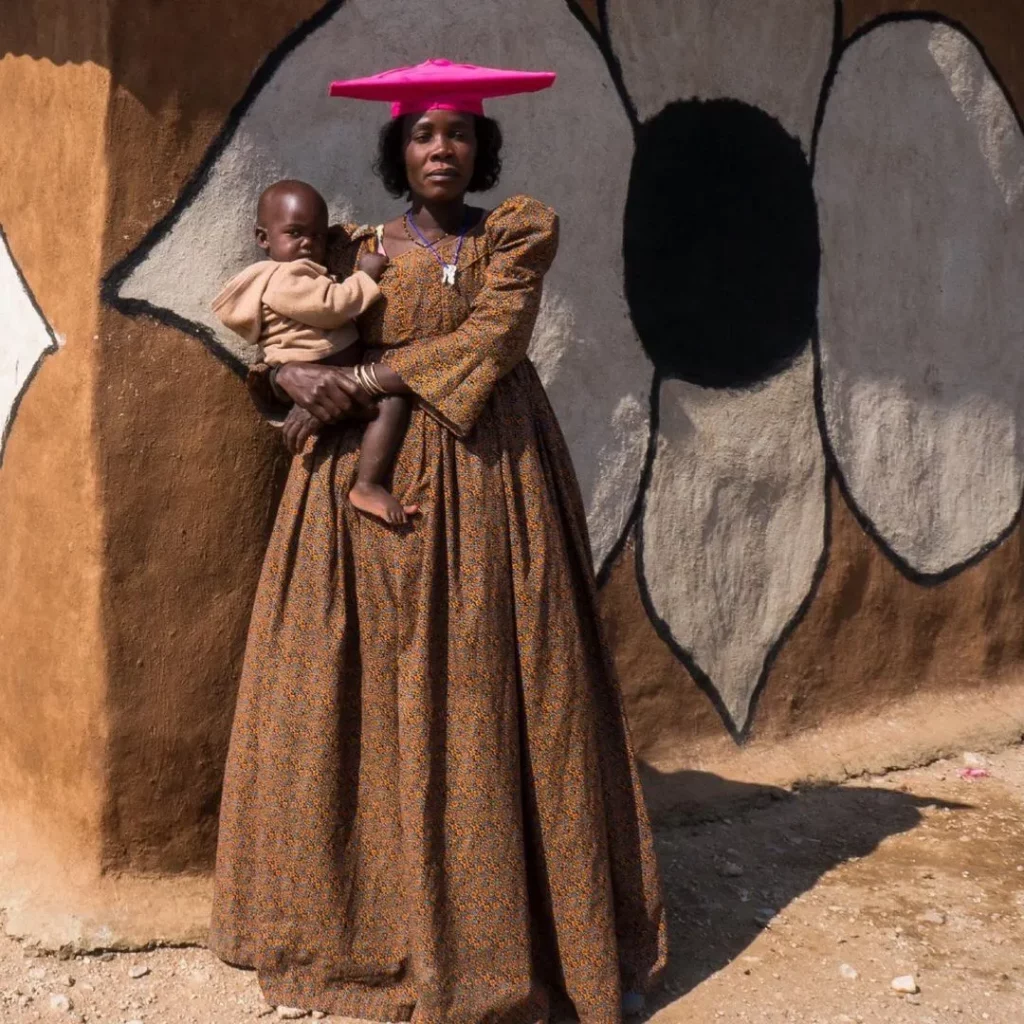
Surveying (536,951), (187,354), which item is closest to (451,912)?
(536,951)

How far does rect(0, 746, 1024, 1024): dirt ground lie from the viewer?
10.6 ft

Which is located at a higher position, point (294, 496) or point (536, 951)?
point (294, 496)

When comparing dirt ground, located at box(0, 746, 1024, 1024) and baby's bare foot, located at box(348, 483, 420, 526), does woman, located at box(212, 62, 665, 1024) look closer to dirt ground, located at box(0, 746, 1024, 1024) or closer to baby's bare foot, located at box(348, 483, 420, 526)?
baby's bare foot, located at box(348, 483, 420, 526)

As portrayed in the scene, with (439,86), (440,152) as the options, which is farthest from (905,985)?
(439,86)

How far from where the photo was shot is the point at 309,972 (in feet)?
10.3

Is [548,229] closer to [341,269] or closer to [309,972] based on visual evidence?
[341,269]

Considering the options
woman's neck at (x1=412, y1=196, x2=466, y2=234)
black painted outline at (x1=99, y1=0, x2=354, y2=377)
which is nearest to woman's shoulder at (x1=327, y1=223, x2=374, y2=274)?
woman's neck at (x1=412, y1=196, x2=466, y2=234)

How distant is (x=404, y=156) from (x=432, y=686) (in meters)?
1.08

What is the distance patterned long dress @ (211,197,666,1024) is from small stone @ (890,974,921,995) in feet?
2.21

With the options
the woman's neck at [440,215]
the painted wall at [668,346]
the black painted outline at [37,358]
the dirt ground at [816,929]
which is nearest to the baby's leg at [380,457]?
the woman's neck at [440,215]

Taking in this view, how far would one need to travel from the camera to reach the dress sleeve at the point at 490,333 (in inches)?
118

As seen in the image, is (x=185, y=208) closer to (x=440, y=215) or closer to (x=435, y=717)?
(x=440, y=215)

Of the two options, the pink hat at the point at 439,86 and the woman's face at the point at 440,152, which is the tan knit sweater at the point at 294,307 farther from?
the pink hat at the point at 439,86

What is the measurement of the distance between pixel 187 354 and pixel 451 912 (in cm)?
132
